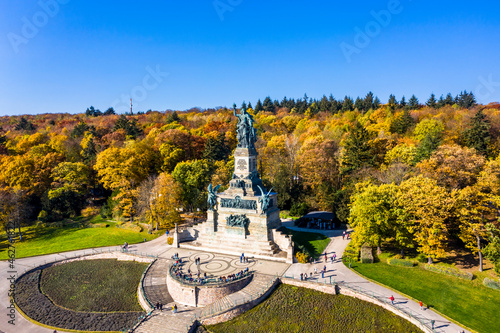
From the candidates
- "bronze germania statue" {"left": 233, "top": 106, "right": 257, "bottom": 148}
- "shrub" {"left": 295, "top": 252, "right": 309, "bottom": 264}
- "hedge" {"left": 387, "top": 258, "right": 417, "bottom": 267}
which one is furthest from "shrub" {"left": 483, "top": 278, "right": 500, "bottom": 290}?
"bronze germania statue" {"left": 233, "top": 106, "right": 257, "bottom": 148}

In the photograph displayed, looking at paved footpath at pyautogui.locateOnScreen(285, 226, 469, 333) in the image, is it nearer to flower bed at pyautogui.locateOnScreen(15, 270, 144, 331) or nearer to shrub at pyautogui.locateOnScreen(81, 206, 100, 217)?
flower bed at pyautogui.locateOnScreen(15, 270, 144, 331)

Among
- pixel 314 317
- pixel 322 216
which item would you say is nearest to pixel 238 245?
pixel 314 317

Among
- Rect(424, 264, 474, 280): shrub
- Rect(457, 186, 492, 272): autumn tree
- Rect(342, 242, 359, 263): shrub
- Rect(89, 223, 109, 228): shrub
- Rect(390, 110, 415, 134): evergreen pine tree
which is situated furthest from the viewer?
Rect(390, 110, 415, 134): evergreen pine tree

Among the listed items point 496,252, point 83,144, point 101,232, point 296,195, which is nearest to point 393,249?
point 496,252

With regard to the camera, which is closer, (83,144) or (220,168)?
(220,168)

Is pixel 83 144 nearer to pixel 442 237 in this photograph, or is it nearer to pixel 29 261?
pixel 29 261

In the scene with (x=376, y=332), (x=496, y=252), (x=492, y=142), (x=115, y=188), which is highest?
(x=492, y=142)

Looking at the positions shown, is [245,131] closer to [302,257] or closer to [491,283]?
[302,257]
